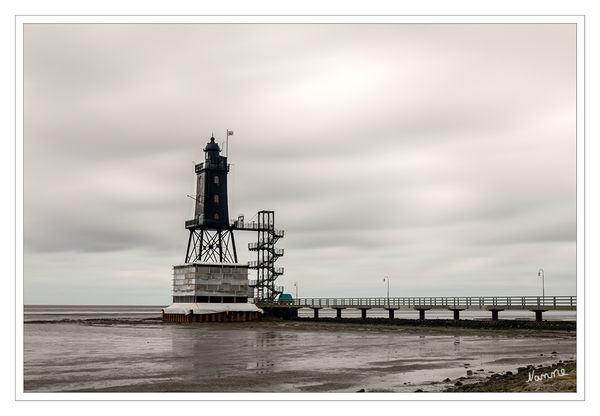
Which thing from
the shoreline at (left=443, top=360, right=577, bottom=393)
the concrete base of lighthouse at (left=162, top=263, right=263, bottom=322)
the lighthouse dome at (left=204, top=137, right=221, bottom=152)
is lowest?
the concrete base of lighthouse at (left=162, top=263, right=263, bottom=322)

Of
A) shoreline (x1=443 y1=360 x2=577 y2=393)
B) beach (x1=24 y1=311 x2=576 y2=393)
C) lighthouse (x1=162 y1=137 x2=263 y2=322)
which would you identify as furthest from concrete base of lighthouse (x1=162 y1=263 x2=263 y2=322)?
shoreline (x1=443 y1=360 x2=577 y2=393)

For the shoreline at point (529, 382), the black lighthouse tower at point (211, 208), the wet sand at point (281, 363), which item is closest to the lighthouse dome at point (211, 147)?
the black lighthouse tower at point (211, 208)

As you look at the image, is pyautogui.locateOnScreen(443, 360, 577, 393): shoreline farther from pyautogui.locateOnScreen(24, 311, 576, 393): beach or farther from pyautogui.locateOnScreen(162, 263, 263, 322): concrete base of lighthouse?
pyautogui.locateOnScreen(162, 263, 263, 322): concrete base of lighthouse

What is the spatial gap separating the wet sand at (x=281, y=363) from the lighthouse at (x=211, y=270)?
92.2 ft

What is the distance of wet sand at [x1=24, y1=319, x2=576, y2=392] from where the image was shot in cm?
1977

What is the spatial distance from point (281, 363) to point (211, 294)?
44.7 m

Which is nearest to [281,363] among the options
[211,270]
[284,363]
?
[284,363]

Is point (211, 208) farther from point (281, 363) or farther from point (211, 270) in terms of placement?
point (281, 363)

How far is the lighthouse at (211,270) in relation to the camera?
226ft

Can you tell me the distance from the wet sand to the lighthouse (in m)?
28.1

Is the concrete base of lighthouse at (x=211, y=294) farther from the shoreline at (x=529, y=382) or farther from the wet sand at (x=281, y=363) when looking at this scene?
the shoreline at (x=529, y=382)

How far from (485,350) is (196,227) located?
45.5m
